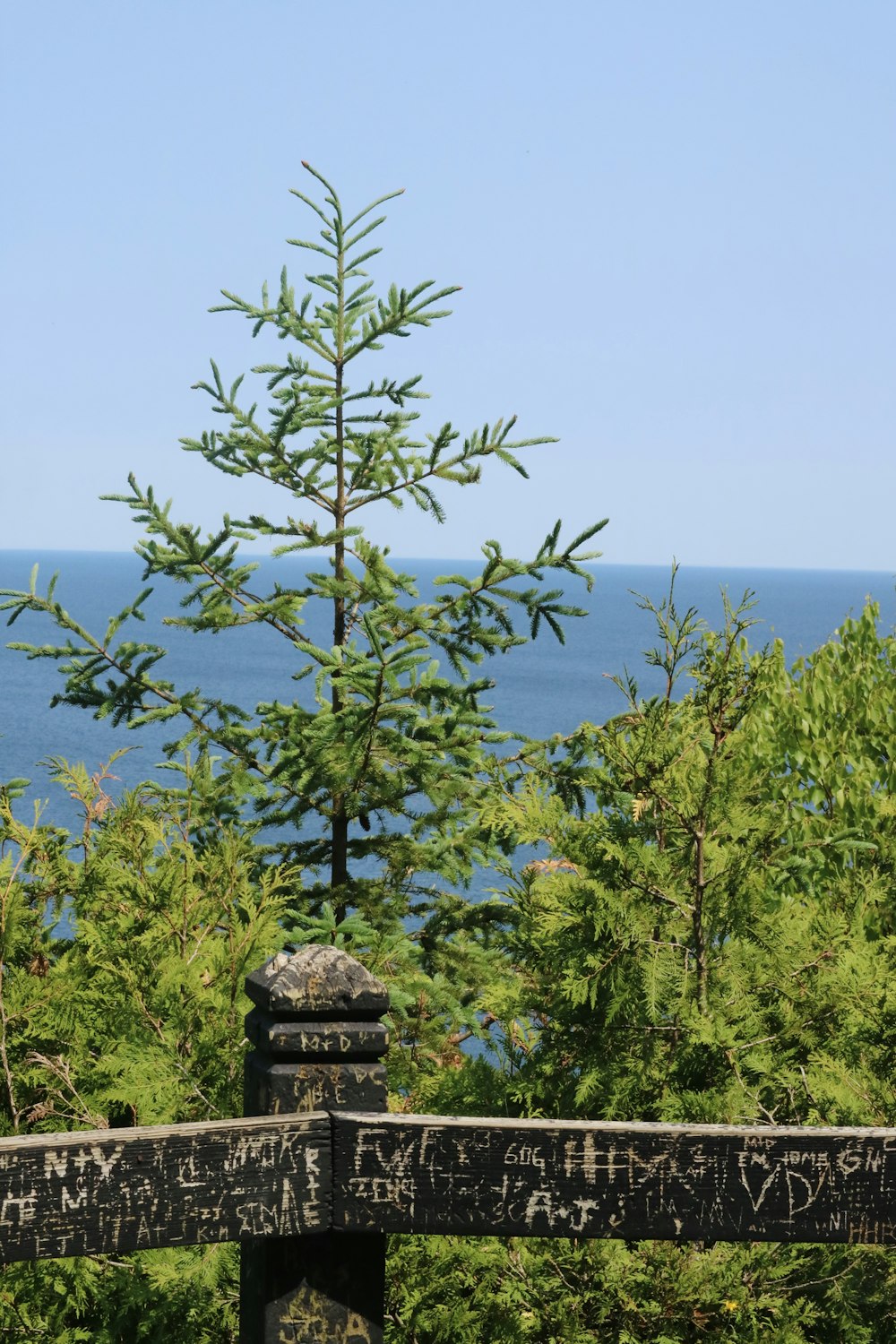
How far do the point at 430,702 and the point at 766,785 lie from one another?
4053mm

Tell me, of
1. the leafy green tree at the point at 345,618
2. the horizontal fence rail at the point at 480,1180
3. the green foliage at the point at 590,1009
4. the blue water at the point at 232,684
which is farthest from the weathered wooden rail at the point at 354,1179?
the blue water at the point at 232,684

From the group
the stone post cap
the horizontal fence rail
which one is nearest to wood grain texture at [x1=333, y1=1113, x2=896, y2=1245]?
the horizontal fence rail

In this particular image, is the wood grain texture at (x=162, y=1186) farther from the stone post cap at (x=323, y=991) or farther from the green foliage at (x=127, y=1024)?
the green foliage at (x=127, y=1024)

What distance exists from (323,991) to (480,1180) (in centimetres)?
48

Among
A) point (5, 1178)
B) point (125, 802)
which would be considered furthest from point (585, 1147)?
point (125, 802)

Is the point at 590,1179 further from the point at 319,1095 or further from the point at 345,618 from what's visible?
the point at 345,618

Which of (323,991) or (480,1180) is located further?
(323,991)

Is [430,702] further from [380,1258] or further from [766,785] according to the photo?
[380,1258]

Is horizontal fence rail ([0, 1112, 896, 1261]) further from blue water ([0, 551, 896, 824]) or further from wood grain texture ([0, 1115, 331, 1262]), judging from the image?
blue water ([0, 551, 896, 824])

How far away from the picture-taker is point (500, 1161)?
2613 millimetres

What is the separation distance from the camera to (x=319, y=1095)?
105 inches

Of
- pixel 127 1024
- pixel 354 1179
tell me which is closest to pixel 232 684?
pixel 127 1024

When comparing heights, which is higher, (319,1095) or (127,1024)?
(319,1095)

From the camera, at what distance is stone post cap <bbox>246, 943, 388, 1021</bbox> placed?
8.89 feet
